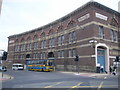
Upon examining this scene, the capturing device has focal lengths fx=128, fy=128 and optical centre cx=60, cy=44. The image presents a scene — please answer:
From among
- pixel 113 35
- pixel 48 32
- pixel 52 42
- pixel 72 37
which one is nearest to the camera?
pixel 113 35

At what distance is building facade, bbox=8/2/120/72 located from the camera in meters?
25.8

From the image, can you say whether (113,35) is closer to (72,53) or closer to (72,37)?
(72,37)

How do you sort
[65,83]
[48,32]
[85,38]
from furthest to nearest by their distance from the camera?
[48,32] < [85,38] < [65,83]

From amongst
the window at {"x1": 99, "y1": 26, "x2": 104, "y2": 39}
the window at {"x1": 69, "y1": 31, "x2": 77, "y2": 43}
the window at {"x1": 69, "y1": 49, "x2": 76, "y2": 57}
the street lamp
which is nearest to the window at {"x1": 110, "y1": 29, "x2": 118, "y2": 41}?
the window at {"x1": 99, "y1": 26, "x2": 104, "y2": 39}

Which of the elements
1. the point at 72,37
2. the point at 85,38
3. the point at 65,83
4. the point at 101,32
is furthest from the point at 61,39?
the point at 65,83

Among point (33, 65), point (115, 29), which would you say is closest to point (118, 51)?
point (115, 29)

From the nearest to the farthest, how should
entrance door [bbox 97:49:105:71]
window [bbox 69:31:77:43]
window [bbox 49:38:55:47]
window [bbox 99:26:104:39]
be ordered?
entrance door [bbox 97:49:105:71] → window [bbox 99:26:104:39] → window [bbox 69:31:77:43] → window [bbox 49:38:55:47]

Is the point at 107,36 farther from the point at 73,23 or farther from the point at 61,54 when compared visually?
the point at 61,54

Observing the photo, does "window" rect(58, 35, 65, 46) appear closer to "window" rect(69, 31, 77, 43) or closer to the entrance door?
"window" rect(69, 31, 77, 43)

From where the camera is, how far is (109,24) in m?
28.9

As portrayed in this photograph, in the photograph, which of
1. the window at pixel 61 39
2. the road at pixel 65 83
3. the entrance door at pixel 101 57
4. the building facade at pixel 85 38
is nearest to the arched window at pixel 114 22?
the building facade at pixel 85 38

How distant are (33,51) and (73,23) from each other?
66.1ft

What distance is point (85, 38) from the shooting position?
88.3 feet

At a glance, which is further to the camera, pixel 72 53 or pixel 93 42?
pixel 72 53
